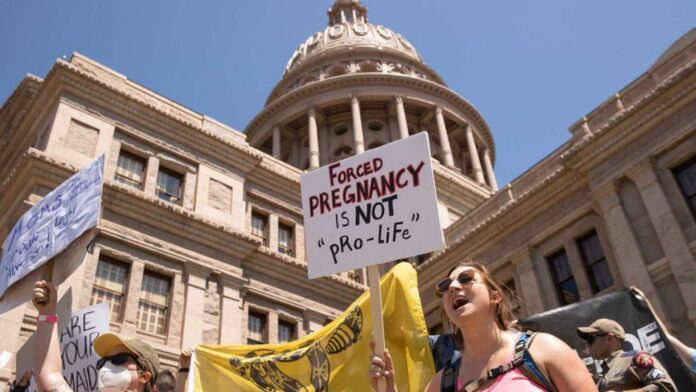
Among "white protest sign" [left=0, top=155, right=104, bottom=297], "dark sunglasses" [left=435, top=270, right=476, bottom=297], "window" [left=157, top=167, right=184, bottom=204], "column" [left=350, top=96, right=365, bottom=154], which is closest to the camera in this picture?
"dark sunglasses" [left=435, top=270, right=476, bottom=297]

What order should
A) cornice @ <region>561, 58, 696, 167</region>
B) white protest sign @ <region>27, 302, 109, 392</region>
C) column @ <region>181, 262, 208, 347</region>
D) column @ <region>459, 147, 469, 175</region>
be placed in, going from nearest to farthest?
white protest sign @ <region>27, 302, 109, 392</region> < cornice @ <region>561, 58, 696, 167</region> < column @ <region>181, 262, 208, 347</region> < column @ <region>459, 147, 469, 175</region>

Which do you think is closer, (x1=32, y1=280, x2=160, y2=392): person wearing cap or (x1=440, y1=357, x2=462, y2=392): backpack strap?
(x1=440, y1=357, x2=462, y2=392): backpack strap

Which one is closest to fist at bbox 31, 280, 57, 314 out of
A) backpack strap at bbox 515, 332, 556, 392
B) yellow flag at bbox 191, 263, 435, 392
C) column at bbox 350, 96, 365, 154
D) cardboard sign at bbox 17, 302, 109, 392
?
backpack strap at bbox 515, 332, 556, 392

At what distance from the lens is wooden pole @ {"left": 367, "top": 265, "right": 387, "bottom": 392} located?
4452 mm

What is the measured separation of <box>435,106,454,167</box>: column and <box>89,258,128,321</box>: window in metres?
28.5

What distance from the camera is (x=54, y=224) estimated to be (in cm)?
716

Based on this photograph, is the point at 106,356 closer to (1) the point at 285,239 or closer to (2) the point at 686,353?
(2) the point at 686,353

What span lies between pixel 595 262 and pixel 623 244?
60.5 inches

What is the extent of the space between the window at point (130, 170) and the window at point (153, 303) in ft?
10.8

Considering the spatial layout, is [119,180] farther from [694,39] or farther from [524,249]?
[694,39]

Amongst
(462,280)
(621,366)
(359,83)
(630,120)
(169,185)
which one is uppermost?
(359,83)

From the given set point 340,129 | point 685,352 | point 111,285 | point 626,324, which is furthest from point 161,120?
point 340,129

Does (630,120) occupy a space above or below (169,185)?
below

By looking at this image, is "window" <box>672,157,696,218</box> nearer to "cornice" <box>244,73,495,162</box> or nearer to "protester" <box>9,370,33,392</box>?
"protester" <box>9,370,33,392</box>
